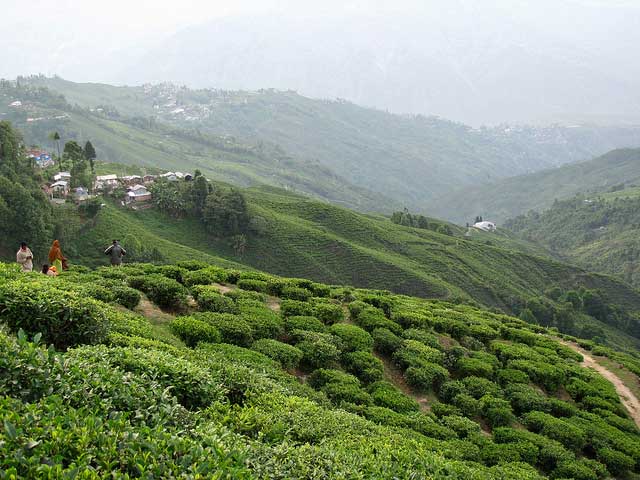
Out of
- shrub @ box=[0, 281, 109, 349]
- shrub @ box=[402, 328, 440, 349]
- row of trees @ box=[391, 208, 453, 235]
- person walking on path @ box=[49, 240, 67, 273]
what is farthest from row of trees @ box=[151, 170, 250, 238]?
shrub @ box=[0, 281, 109, 349]

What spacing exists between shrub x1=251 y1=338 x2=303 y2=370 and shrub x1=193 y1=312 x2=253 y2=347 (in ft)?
1.36

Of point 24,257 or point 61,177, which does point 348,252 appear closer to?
point 61,177

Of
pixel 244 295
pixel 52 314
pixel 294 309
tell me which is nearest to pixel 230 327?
pixel 244 295

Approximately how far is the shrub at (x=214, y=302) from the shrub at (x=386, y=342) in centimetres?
618

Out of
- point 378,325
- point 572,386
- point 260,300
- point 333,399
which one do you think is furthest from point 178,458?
point 572,386

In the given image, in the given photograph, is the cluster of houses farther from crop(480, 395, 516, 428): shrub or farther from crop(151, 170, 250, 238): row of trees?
crop(480, 395, 516, 428): shrub

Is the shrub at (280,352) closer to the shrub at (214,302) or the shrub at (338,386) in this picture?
the shrub at (338,386)

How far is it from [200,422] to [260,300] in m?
13.3

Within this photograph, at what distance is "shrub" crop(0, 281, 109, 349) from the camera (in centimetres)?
1212

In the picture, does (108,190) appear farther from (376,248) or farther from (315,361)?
(315,361)

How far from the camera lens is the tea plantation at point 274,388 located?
775cm

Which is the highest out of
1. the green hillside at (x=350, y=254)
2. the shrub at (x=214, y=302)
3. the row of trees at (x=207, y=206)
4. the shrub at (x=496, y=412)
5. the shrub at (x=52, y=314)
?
the shrub at (x=52, y=314)

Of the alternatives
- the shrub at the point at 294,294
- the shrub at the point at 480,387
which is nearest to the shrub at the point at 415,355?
the shrub at the point at 480,387

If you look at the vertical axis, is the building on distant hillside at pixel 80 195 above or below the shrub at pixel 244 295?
below
